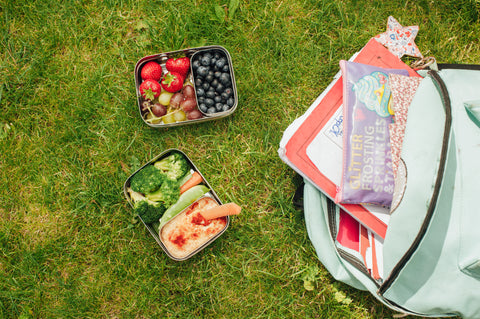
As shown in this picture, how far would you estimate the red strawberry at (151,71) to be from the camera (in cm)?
177

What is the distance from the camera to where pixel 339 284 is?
1893 mm

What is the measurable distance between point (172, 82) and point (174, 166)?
48 cm

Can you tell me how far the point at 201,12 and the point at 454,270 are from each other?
1909 mm

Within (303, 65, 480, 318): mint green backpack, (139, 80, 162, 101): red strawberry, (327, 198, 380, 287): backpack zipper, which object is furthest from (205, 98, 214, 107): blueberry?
(303, 65, 480, 318): mint green backpack

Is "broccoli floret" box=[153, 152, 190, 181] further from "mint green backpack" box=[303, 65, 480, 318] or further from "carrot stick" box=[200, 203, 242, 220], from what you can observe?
"mint green backpack" box=[303, 65, 480, 318]

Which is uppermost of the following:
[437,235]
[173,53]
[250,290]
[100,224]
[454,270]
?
[173,53]

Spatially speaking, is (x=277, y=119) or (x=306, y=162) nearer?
(x=306, y=162)

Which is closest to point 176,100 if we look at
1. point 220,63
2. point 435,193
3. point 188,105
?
point 188,105

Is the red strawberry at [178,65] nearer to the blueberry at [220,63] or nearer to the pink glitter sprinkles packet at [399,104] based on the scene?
the blueberry at [220,63]

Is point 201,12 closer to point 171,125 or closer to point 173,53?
point 173,53

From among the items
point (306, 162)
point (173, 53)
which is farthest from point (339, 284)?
point (173, 53)

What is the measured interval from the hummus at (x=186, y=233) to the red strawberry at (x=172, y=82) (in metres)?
0.69

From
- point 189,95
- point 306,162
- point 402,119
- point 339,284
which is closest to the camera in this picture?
point 402,119

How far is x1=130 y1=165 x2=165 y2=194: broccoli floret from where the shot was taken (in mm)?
1656
